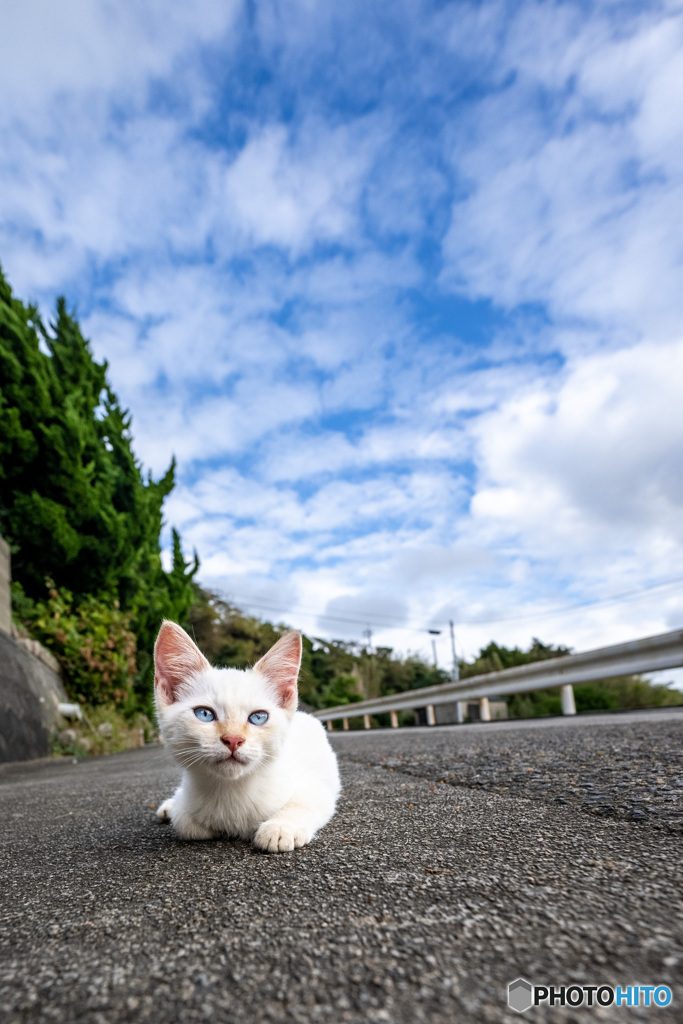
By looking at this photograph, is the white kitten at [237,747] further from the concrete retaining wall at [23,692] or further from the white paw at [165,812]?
the concrete retaining wall at [23,692]

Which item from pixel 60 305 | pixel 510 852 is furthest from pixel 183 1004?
pixel 60 305

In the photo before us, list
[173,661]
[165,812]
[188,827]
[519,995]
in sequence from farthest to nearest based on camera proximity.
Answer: [165,812] < [173,661] < [188,827] < [519,995]

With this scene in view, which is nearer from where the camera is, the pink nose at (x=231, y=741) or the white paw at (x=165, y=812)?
the pink nose at (x=231, y=741)

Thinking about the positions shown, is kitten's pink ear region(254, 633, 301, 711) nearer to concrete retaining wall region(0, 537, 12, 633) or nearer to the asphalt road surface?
the asphalt road surface

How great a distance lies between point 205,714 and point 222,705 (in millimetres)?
59

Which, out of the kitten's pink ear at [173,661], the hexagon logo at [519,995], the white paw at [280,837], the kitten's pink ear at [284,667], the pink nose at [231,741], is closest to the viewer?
the hexagon logo at [519,995]

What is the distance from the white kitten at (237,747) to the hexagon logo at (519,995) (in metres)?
0.99

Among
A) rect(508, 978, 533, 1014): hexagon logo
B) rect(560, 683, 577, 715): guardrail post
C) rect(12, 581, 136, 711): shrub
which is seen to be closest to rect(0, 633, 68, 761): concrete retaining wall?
rect(12, 581, 136, 711): shrub

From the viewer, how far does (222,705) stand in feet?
5.98

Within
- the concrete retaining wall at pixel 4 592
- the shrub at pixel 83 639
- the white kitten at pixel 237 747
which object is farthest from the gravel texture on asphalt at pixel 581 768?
the shrub at pixel 83 639

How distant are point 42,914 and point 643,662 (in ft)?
22.3

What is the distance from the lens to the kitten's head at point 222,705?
68.7 inches

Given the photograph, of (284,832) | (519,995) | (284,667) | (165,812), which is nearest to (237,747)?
(284,832)

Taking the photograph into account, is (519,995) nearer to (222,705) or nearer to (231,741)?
(231,741)
